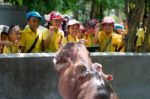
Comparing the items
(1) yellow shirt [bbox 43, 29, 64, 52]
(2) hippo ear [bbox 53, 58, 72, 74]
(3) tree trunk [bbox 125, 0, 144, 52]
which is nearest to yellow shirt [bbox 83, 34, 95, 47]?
(3) tree trunk [bbox 125, 0, 144, 52]

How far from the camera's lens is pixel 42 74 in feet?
20.3

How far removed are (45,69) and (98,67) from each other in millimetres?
3988

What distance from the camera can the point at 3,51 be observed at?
6.86 metres

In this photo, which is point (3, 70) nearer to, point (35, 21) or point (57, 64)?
point (35, 21)

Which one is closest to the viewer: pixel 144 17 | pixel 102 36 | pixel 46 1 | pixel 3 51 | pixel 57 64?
pixel 57 64

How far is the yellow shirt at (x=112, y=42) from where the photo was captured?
25.4 feet

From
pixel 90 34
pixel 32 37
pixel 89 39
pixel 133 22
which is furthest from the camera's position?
pixel 90 34

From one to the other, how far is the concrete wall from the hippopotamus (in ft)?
12.4

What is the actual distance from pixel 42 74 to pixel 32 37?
1139 mm

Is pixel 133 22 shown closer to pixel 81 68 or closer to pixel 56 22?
pixel 56 22

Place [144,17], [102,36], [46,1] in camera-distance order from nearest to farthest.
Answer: [102,36] → [144,17] → [46,1]

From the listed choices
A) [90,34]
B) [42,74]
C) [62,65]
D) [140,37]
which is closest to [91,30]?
[90,34]

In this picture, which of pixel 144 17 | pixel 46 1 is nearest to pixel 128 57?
pixel 144 17

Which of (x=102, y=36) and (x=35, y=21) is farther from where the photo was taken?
(x=102, y=36)
